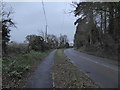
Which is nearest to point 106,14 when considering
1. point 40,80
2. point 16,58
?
point 16,58

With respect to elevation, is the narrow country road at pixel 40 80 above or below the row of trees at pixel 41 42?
below

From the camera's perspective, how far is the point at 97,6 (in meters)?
28.2

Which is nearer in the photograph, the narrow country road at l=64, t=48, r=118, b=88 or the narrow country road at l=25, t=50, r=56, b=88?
the narrow country road at l=25, t=50, r=56, b=88

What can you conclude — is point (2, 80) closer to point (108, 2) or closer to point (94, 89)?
point (94, 89)

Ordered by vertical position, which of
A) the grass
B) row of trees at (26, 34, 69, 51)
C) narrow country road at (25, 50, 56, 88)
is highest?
row of trees at (26, 34, 69, 51)

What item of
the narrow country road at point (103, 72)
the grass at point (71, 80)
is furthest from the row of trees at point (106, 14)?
the grass at point (71, 80)

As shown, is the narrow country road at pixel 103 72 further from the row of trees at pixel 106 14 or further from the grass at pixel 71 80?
the row of trees at pixel 106 14

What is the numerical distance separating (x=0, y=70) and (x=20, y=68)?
2339 millimetres

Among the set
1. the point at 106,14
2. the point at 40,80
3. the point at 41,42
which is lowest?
the point at 40,80

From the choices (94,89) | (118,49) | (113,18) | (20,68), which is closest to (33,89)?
(94,89)

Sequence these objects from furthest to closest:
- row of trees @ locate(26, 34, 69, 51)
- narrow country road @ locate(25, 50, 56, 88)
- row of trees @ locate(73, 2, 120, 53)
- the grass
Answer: row of trees @ locate(26, 34, 69, 51), row of trees @ locate(73, 2, 120, 53), narrow country road @ locate(25, 50, 56, 88), the grass

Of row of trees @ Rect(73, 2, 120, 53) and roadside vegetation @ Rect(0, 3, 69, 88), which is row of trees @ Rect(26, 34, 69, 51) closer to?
roadside vegetation @ Rect(0, 3, 69, 88)

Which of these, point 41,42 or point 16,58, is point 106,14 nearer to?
point 16,58

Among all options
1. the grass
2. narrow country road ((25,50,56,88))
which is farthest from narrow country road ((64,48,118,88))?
narrow country road ((25,50,56,88))
